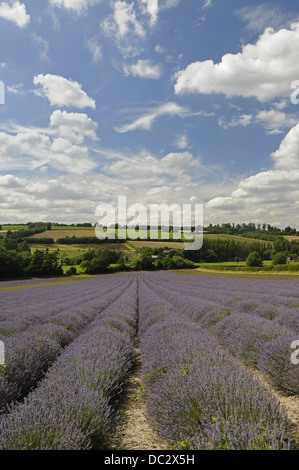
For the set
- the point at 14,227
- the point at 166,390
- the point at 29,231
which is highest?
the point at 14,227

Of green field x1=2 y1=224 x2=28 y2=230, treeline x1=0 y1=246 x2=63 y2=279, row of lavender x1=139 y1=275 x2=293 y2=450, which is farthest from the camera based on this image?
green field x1=2 y1=224 x2=28 y2=230

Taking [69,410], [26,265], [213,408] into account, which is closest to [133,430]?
[69,410]

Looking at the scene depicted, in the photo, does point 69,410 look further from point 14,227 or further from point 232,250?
point 14,227

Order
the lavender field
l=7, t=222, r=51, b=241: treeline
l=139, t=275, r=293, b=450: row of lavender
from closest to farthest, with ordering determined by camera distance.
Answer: l=139, t=275, r=293, b=450: row of lavender
the lavender field
l=7, t=222, r=51, b=241: treeline

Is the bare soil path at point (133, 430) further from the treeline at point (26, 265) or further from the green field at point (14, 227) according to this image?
the green field at point (14, 227)

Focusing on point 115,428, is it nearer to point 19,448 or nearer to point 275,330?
point 19,448

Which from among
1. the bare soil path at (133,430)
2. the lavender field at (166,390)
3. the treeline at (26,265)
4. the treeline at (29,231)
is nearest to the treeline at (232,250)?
the treeline at (26,265)

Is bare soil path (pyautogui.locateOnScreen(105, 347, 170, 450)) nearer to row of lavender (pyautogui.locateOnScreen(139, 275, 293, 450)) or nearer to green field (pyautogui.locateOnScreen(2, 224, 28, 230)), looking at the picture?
row of lavender (pyautogui.locateOnScreen(139, 275, 293, 450))

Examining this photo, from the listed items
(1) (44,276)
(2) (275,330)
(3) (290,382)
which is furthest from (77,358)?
(1) (44,276)

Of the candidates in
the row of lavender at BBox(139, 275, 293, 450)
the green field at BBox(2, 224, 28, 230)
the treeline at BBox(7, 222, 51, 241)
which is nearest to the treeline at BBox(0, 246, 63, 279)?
the treeline at BBox(7, 222, 51, 241)

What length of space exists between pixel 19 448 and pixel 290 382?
2.81 meters

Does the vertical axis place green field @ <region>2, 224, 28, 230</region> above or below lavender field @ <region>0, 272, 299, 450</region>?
above

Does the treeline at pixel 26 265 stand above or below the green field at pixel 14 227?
Answer: below

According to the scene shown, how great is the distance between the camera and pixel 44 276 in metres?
47.8
